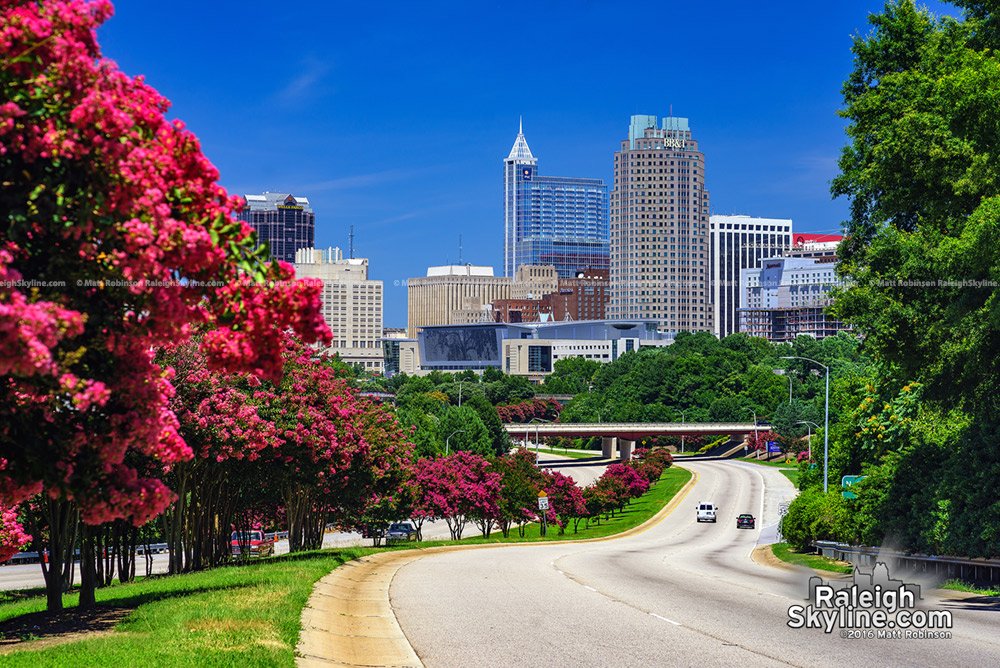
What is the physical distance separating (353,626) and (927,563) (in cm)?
1961

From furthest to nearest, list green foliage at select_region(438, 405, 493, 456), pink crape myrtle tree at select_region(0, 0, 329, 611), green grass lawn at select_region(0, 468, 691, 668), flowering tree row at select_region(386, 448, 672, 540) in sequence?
green foliage at select_region(438, 405, 493, 456) < flowering tree row at select_region(386, 448, 672, 540) < green grass lawn at select_region(0, 468, 691, 668) < pink crape myrtle tree at select_region(0, 0, 329, 611)

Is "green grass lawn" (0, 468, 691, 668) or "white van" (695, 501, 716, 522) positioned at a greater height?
"green grass lawn" (0, 468, 691, 668)

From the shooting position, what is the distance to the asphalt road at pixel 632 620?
46.9 ft

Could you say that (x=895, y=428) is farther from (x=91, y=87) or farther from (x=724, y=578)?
(x=91, y=87)

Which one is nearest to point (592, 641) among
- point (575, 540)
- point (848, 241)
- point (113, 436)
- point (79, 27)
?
point (113, 436)

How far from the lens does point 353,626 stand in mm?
17875

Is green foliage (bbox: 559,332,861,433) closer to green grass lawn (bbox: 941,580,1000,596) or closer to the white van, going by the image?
the white van

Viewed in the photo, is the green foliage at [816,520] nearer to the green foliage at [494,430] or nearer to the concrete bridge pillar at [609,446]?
the green foliage at [494,430]

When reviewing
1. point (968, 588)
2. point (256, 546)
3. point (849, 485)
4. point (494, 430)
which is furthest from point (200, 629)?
point (494, 430)

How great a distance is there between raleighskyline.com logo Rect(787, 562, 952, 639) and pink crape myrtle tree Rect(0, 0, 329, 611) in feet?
37.1

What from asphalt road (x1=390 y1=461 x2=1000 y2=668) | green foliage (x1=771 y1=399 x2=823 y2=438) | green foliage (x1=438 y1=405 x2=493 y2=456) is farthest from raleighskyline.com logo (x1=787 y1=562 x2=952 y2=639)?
green foliage (x1=771 y1=399 x2=823 y2=438)

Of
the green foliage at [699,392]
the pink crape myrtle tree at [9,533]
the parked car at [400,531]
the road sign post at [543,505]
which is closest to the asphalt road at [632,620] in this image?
the pink crape myrtle tree at [9,533]

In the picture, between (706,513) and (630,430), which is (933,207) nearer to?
(706,513)

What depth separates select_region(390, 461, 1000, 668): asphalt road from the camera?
46.9 ft
